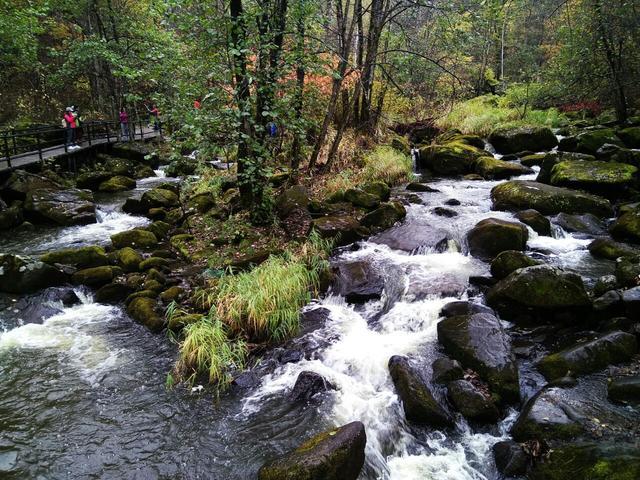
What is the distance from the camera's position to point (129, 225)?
484 inches

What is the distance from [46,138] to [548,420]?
2251 cm

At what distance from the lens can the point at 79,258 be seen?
356 inches

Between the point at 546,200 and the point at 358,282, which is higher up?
the point at 546,200

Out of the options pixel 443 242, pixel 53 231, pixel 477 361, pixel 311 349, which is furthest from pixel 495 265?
pixel 53 231

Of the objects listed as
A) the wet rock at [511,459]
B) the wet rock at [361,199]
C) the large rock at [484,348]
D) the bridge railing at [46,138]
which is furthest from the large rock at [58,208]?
the wet rock at [511,459]

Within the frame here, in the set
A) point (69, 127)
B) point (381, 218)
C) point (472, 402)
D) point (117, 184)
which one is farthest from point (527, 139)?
point (69, 127)

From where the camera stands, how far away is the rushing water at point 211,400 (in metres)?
4.64

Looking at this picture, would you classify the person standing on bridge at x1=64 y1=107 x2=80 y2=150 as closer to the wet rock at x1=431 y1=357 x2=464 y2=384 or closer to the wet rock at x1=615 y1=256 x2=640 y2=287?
the wet rock at x1=431 y1=357 x2=464 y2=384

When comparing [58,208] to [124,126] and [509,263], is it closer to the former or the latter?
[509,263]

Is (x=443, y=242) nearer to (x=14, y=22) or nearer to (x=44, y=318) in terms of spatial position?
(x=44, y=318)

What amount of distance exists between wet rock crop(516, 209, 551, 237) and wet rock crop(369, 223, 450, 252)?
6.19 feet

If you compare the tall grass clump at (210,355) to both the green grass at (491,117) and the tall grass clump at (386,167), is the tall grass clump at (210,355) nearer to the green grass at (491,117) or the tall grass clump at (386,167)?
the tall grass clump at (386,167)

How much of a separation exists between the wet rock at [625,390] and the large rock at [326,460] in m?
2.81

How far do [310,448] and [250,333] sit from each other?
277 centimetres
